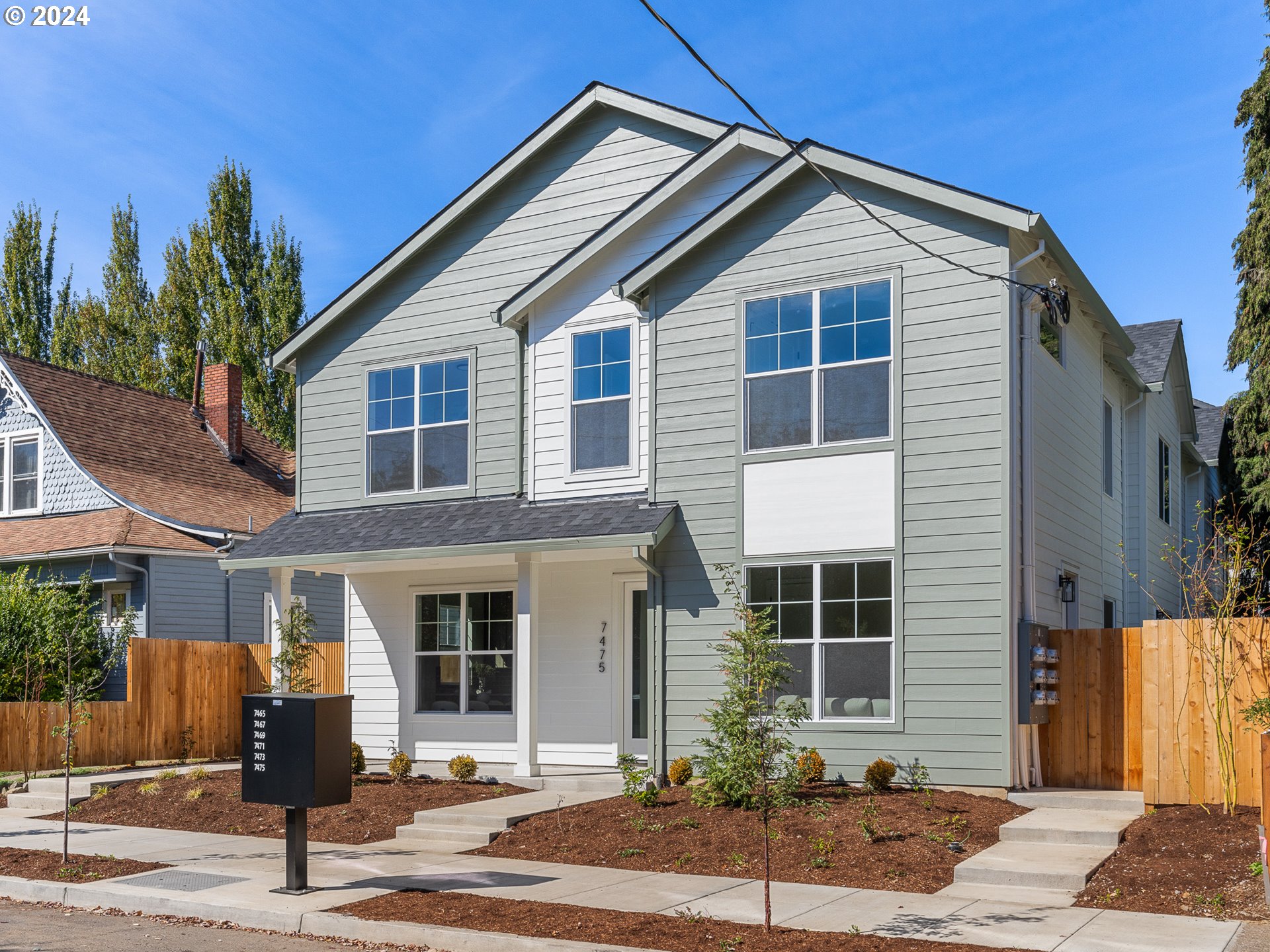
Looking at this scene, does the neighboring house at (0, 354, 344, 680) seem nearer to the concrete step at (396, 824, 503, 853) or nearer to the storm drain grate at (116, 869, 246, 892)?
the concrete step at (396, 824, 503, 853)

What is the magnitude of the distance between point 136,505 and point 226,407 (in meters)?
5.58

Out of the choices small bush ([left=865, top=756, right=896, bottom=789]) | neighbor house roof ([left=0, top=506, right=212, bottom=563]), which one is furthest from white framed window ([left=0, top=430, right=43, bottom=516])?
small bush ([left=865, top=756, right=896, bottom=789])

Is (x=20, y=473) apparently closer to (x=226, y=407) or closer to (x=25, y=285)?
(x=226, y=407)

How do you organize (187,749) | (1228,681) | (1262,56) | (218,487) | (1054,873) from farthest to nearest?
(218,487) < (1262,56) < (187,749) < (1228,681) < (1054,873)

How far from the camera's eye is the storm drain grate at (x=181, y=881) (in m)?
9.59

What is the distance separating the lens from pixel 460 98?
44.7 feet

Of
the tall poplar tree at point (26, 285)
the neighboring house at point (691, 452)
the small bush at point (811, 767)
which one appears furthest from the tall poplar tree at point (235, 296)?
the small bush at point (811, 767)

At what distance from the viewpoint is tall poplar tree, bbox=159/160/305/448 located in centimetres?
3816

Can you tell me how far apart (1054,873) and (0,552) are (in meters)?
19.5

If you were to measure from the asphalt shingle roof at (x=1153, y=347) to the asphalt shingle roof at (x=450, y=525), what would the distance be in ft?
29.7

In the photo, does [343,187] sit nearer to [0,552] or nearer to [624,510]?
[624,510]

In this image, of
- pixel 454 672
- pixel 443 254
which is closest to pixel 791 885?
pixel 454 672

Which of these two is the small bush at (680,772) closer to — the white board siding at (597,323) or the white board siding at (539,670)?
the white board siding at (539,670)

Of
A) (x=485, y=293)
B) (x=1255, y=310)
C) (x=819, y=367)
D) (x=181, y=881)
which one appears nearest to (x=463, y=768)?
(x=181, y=881)
